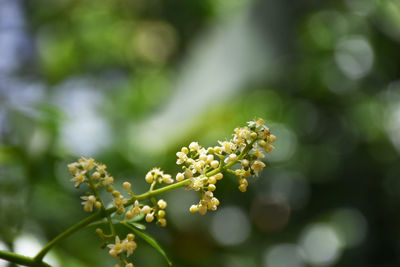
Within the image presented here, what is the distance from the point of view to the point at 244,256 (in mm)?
2936

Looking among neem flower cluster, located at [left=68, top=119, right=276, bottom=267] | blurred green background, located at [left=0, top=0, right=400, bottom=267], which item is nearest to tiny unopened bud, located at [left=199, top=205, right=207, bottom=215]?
neem flower cluster, located at [left=68, top=119, right=276, bottom=267]

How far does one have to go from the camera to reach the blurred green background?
8.50 feet

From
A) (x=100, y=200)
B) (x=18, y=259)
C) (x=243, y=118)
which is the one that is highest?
(x=243, y=118)

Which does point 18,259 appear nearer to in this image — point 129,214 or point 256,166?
point 129,214

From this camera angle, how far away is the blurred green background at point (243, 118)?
259 cm

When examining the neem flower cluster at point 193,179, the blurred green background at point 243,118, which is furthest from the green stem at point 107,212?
the blurred green background at point 243,118

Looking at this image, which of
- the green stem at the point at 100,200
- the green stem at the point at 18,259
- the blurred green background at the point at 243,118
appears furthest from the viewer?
the blurred green background at the point at 243,118

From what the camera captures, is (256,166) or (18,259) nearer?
(18,259)

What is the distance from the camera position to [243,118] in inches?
119

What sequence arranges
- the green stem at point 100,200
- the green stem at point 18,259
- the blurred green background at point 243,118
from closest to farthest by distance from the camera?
1. the green stem at point 18,259
2. the green stem at point 100,200
3. the blurred green background at point 243,118

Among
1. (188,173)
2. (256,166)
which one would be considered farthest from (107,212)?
(256,166)

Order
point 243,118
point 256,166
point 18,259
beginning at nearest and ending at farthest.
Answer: point 18,259 → point 256,166 → point 243,118

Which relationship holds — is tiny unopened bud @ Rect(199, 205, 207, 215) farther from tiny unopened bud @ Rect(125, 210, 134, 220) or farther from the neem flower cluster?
tiny unopened bud @ Rect(125, 210, 134, 220)

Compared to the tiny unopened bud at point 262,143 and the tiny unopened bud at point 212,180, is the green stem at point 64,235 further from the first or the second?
the tiny unopened bud at point 262,143
